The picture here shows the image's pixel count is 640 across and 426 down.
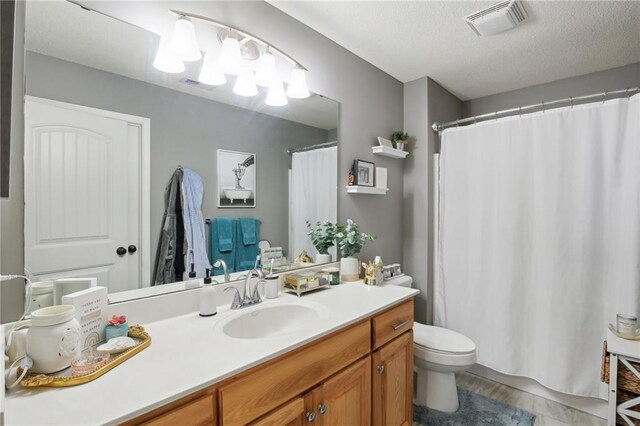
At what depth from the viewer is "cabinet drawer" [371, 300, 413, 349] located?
148 centimetres

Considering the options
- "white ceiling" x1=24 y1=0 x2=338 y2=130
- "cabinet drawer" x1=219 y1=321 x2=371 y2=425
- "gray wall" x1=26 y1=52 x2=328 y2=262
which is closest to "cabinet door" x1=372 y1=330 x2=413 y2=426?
"cabinet drawer" x1=219 y1=321 x2=371 y2=425

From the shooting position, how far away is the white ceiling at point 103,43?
106cm

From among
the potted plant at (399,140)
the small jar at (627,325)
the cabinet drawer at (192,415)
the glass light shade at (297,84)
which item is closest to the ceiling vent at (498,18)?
the potted plant at (399,140)

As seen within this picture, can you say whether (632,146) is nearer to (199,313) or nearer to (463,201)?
(463,201)

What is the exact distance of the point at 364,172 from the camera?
219cm

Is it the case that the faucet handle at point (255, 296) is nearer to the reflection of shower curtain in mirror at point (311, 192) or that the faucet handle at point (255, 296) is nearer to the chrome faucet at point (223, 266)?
the chrome faucet at point (223, 266)

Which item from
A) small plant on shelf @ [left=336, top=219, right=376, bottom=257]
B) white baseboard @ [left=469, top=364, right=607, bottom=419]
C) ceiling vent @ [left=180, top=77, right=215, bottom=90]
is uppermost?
ceiling vent @ [left=180, top=77, right=215, bottom=90]

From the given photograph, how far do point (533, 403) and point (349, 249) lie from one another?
64.7 inches

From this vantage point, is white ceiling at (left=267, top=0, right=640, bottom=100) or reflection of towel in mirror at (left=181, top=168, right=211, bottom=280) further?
white ceiling at (left=267, top=0, right=640, bottom=100)

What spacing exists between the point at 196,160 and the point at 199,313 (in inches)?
27.0

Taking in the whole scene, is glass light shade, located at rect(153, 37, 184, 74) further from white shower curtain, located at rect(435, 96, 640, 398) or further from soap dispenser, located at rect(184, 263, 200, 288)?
white shower curtain, located at rect(435, 96, 640, 398)

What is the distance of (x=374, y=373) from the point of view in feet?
4.82

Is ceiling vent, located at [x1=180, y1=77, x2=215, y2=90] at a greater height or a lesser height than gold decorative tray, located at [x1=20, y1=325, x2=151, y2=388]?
greater

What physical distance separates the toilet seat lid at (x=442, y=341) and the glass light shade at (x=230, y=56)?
6.20 feet
